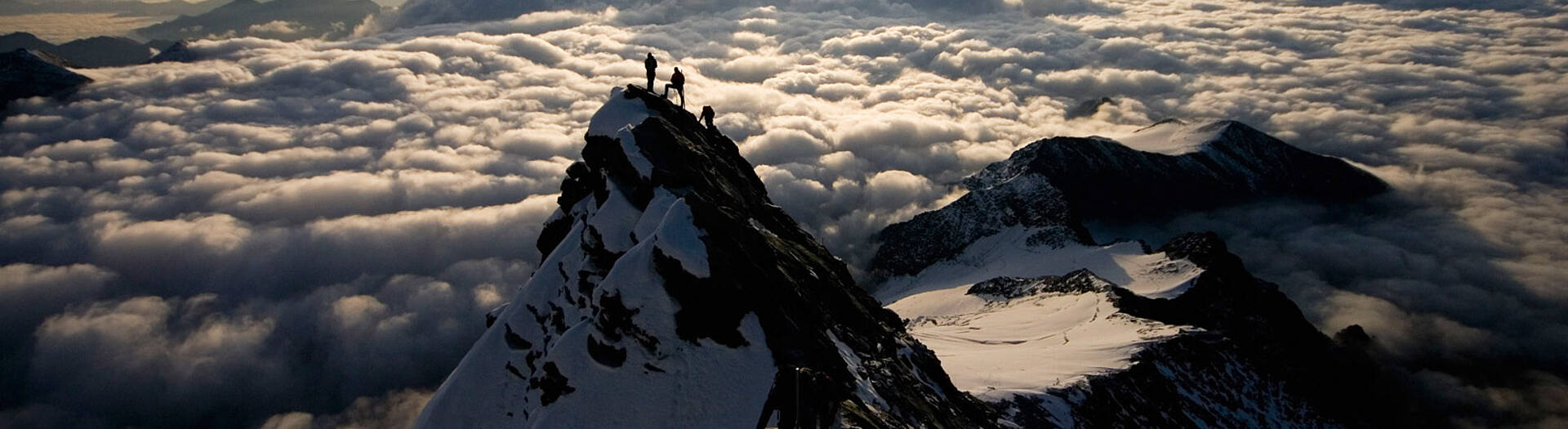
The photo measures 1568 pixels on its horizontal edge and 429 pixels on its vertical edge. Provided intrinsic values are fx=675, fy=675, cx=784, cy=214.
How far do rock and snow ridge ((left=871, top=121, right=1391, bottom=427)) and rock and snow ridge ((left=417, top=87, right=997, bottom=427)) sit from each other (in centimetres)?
1391

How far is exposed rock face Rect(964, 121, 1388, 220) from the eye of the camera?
171750 millimetres

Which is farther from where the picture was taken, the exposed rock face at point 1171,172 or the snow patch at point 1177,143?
the snow patch at point 1177,143

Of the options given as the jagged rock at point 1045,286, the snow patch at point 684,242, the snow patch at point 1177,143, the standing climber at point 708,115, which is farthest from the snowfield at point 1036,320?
the snow patch at point 1177,143

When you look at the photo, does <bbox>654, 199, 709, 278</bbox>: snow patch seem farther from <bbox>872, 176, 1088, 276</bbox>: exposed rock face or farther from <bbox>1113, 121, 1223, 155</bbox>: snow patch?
<bbox>1113, 121, 1223, 155</bbox>: snow patch

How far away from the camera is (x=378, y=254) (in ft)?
550

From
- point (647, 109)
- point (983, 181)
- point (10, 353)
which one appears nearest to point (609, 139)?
point (647, 109)

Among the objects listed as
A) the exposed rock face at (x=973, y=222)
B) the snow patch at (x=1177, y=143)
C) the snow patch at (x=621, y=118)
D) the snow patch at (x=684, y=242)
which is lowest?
the exposed rock face at (x=973, y=222)

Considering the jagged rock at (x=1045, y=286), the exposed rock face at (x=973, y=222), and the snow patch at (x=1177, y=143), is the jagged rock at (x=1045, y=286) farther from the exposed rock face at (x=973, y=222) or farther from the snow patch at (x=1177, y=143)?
the snow patch at (x=1177, y=143)

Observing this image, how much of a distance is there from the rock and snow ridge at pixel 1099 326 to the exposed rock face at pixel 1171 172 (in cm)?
2012

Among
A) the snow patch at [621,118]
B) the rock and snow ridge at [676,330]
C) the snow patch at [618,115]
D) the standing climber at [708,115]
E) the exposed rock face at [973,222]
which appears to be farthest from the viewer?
the exposed rock face at [973,222]

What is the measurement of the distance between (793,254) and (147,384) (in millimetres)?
163486

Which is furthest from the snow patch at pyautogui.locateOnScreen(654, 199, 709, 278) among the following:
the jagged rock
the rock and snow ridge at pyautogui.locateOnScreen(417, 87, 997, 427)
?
the jagged rock

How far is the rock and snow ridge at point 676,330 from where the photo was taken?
22.5 meters

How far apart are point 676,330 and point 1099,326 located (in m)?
52.9
